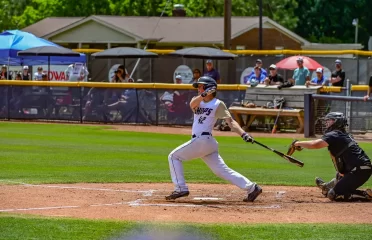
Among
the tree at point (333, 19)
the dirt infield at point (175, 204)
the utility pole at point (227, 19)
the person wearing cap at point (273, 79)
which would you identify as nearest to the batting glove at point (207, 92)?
the dirt infield at point (175, 204)

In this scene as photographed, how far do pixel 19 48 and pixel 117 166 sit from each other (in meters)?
17.7

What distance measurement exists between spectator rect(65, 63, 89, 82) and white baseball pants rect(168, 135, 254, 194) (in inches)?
778

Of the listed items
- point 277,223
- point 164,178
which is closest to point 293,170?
point 164,178

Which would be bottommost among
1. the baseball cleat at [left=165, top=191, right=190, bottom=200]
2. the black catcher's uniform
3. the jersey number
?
the baseball cleat at [left=165, top=191, right=190, bottom=200]

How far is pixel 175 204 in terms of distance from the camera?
40.9 feet

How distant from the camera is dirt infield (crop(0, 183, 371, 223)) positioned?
11297mm

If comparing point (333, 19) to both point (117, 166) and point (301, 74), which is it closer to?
point (301, 74)

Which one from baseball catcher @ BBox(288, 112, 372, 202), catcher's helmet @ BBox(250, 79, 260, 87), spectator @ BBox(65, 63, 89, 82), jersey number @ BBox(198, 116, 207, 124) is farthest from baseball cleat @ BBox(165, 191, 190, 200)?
spectator @ BBox(65, 63, 89, 82)

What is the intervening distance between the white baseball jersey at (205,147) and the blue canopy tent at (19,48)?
73.2 feet

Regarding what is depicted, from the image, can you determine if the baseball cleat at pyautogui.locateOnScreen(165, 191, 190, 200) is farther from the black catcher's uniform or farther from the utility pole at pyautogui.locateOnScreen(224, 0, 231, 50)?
the utility pole at pyautogui.locateOnScreen(224, 0, 231, 50)

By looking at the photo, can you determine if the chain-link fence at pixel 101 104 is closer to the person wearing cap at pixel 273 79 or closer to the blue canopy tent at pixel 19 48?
the person wearing cap at pixel 273 79

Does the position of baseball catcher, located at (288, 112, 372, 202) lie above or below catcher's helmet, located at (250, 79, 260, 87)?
below

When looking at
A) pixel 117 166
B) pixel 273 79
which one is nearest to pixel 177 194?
pixel 117 166

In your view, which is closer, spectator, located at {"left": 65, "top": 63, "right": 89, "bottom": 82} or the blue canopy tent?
spectator, located at {"left": 65, "top": 63, "right": 89, "bottom": 82}
